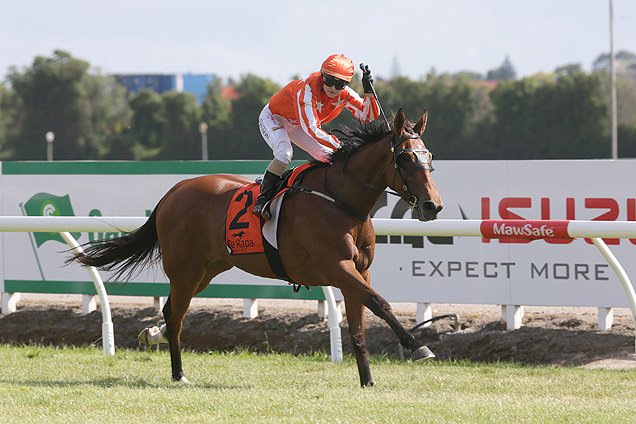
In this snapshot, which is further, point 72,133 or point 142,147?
point 72,133

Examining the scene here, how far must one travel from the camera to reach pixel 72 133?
59500mm

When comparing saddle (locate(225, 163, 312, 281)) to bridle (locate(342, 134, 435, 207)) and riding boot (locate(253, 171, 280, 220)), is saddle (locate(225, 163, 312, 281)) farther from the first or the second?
bridle (locate(342, 134, 435, 207))

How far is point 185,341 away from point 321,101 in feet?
11.2

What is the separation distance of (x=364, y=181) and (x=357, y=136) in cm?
33

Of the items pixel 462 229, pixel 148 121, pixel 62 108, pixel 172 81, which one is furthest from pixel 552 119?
pixel 172 81

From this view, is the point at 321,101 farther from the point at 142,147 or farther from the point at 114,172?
the point at 142,147

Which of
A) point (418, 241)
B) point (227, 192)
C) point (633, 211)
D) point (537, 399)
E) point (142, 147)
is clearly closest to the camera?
point (537, 399)

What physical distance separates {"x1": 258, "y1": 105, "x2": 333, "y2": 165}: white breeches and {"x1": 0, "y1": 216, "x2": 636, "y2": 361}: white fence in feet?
2.82

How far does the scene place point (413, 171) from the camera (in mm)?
4906

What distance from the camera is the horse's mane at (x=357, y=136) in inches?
210

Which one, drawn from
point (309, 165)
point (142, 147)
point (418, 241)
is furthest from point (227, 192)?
point (142, 147)

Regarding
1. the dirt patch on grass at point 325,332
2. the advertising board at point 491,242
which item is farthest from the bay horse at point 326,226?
the advertising board at point 491,242

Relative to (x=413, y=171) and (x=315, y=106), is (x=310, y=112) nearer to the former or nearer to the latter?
(x=315, y=106)

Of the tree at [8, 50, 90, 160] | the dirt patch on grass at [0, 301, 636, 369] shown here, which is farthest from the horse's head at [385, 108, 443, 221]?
the tree at [8, 50, 90, 160]
